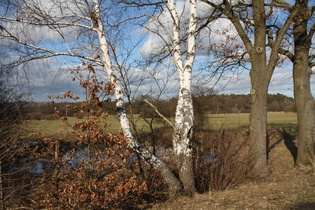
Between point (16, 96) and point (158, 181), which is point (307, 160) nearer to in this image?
point (158, 181)

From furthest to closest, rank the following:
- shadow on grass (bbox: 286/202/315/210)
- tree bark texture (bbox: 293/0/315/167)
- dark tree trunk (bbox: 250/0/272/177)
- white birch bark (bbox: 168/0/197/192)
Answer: tree bark texture (bbox: 293/0/315/167)
dark tree trunk (bbox: 250/0/272/177)
white birch bark (bbox: 168/0/197/192)
shadow on grass (bbox: 286/202/315/210)

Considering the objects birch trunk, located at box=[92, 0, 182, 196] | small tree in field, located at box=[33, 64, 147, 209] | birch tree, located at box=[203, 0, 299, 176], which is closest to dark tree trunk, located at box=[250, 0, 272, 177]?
birch tree, located at box=[203, 0, 299, 176]

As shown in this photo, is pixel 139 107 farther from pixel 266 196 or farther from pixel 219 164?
pixel 266 196

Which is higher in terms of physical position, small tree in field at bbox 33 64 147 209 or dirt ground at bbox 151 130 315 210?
small tree in field at bbox 33 64 147 209

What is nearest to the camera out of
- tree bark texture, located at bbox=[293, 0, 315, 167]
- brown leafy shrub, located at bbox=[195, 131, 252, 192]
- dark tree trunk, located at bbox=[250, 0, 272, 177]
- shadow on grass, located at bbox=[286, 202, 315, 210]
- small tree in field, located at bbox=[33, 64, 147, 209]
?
shadow on grass, located at bbox=[286, 202, 315, 210]

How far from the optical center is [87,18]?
7496 mm

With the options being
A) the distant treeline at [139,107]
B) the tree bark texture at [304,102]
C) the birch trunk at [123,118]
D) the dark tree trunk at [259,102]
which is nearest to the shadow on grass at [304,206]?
the birch trunk at [123,118]

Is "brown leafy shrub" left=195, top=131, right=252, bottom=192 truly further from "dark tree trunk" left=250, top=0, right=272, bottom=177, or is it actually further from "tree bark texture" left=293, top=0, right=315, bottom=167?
"tree bark texture" left=293, top=0, right=315, bottom=167

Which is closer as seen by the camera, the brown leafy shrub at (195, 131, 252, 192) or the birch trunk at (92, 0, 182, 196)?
the birch trunk at (92, 0, 182, 196)

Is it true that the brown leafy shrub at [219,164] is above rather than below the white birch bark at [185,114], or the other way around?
below

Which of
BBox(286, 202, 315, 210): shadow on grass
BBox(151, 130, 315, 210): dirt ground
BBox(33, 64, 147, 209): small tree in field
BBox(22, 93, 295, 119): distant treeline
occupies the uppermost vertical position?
BBox(22, 93, 295, 119): distant treeline

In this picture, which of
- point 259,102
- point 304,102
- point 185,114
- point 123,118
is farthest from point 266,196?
point 304,102

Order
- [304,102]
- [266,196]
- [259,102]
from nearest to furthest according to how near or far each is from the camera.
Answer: [266,196], [259,102], [304,102]

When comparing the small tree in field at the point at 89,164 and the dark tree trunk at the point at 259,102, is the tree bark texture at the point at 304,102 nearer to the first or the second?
the dark tree trunk at the point at 259,102
